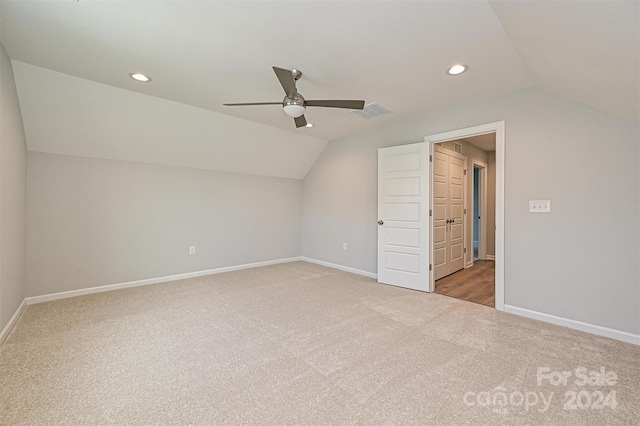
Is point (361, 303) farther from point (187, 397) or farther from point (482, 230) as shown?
point (482, 230)

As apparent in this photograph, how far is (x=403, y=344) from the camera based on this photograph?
7.70 ft

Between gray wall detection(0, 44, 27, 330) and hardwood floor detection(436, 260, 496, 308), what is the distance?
4.89 meters

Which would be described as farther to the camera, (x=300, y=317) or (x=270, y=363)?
(x=300, y=317)

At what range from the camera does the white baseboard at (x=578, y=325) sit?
242 centimetres

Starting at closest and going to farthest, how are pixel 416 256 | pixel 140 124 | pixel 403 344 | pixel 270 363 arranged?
pixel 270 363 < pixel 403 344 < pixel 140 124 < pixel 416 256

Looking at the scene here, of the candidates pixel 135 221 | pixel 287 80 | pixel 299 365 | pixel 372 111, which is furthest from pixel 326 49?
pixel 135 221

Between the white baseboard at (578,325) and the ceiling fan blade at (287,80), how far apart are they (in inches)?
132

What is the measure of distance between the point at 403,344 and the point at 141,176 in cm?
430

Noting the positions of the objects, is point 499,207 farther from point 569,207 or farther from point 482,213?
point 482,213

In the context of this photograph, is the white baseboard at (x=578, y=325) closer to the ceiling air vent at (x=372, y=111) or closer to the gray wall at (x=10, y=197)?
the ceiling air vent at (x=372, y=111)

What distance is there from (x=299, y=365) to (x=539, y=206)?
117 inches

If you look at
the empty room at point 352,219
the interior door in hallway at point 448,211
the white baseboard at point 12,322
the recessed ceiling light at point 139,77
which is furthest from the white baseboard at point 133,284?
the interior door in hallway at point 448,211

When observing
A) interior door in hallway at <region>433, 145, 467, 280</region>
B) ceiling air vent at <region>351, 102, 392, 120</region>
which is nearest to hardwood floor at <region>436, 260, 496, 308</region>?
interior door in hallway at <region>433, 145, 467, 280</region>

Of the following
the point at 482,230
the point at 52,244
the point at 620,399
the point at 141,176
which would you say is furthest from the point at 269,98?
the point at 482,230
